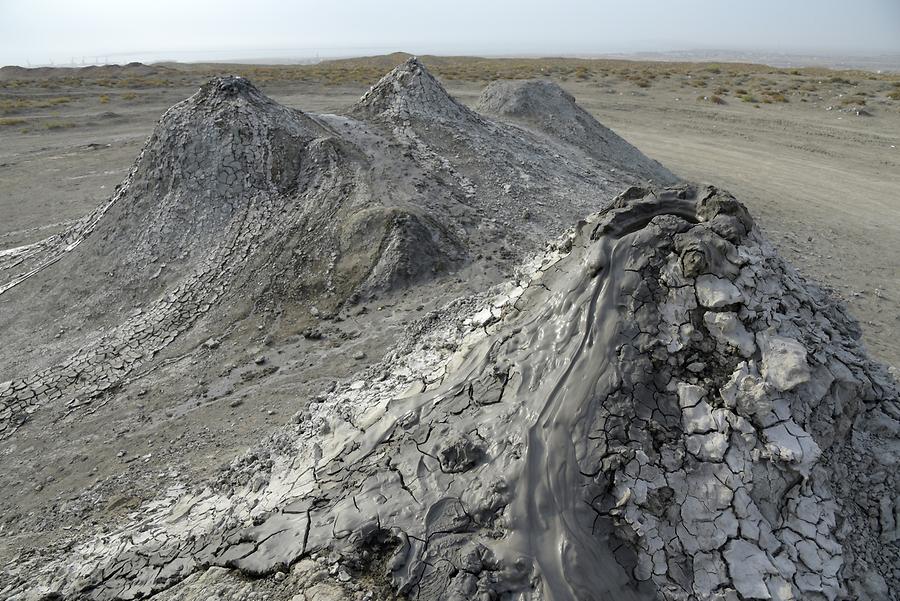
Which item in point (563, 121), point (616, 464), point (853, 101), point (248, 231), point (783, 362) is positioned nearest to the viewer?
point (616, 464)

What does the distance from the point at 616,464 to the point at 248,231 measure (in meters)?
7.29

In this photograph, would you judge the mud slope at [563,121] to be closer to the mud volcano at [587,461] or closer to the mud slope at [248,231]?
the mud slope at [248,231]

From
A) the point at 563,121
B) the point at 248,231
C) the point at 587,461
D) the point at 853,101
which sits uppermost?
the point at 853,101

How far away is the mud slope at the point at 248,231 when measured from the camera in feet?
25.6

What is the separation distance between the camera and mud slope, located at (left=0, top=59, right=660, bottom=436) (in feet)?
25.6

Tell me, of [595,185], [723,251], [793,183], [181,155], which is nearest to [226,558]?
[723,251]

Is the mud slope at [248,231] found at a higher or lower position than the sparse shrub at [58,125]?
lower

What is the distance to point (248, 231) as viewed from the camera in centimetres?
884

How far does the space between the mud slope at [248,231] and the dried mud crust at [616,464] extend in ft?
12.6

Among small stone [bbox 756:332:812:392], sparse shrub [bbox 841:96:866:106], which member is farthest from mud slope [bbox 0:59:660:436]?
sparse shrub [bbox 841:96:866:106]

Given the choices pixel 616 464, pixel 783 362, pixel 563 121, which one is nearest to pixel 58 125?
pixel 563 121

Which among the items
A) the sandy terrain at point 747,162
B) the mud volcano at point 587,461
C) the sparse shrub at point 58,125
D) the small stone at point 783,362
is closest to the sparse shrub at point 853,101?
the sandy terrain at point 747,162

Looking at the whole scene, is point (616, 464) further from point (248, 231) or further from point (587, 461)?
point (248, 231)

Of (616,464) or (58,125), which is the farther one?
(58,125)
